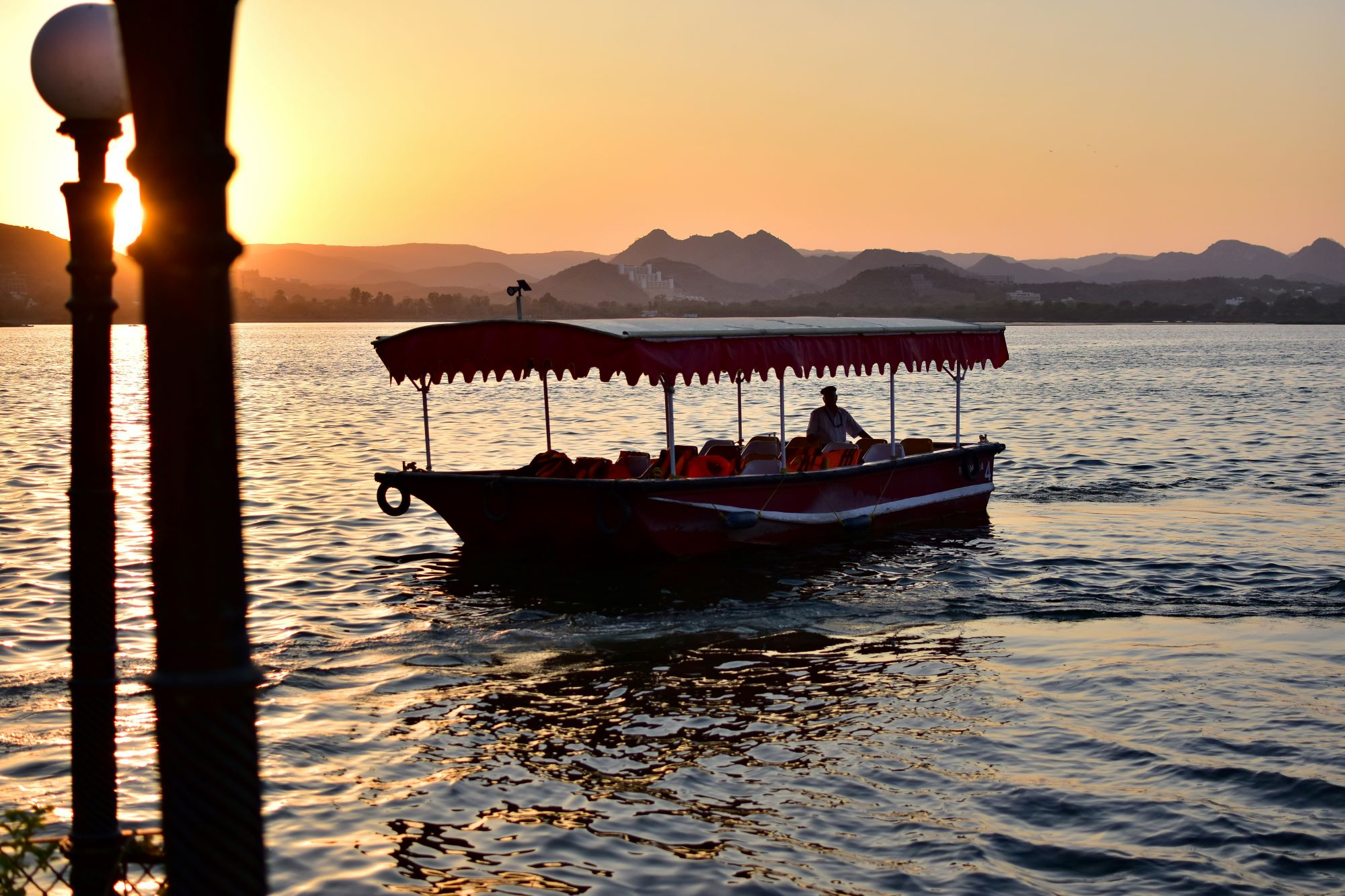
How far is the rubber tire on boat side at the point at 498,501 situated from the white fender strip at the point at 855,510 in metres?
1.86

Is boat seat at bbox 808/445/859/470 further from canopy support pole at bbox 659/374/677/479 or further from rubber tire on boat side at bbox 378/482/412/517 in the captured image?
rubber tire on boat side at bbox 378/482/412/517

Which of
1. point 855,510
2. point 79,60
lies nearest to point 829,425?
point 855,510

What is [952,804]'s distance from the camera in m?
9.18

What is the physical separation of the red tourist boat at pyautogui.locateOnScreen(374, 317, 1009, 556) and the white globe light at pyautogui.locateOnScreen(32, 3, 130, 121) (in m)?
9.67

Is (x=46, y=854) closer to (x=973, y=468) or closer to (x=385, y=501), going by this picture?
(x=385, y=501)

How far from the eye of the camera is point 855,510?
62.5 ft

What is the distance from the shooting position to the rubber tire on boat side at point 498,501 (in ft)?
53.6

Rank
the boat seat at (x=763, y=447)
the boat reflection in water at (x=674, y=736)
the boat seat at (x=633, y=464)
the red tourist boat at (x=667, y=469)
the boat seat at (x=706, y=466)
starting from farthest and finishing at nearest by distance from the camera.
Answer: the boat seat at (x=763, y=447) → the boat seat at (x=633, y=464) → the boat seat at (x=706, y=466) → the red tourist boat at (x=667, y=469) → the boat reflection in water at (x=674, y=736)

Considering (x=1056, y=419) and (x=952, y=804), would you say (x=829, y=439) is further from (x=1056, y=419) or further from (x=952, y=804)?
(x=1056, y=419)

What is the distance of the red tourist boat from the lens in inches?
626

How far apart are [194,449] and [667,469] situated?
14.7 meters

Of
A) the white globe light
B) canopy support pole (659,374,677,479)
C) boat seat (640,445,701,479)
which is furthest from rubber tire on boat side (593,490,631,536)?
the white globe light

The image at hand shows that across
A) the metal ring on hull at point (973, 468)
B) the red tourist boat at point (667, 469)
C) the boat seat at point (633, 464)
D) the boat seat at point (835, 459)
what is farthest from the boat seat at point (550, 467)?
the metal ring on hull at point (973, 468)

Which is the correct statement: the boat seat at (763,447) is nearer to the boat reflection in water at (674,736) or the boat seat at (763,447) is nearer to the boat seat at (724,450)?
the boat seat at (724,450)
